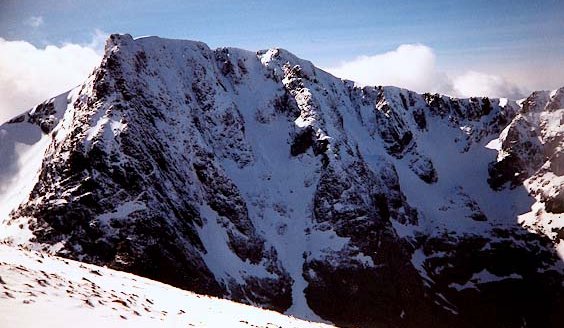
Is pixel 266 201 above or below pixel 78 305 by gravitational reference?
above

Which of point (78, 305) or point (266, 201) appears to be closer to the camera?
point (78, 305)

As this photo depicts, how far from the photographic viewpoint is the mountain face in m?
96.7

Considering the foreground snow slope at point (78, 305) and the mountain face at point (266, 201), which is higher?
the mountain face at point (266, 201)

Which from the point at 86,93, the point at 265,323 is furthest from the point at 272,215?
the point at 265,323

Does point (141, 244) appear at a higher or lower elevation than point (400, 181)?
lower

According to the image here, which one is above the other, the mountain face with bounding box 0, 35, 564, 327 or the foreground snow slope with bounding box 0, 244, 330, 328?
the mountain face with bounding box 0, 35, 564, 327

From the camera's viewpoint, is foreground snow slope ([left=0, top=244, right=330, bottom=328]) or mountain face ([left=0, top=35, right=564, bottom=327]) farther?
mountain face ([left=0, top=35, right=564, bottom=327])

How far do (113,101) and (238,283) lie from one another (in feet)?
163

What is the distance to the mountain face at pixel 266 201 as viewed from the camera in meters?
96.7

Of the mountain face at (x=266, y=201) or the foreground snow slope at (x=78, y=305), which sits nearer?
the foreground snow slope at (x=78, y=305)

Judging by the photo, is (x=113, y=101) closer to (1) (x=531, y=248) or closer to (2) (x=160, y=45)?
(2) (x=160, y=45)

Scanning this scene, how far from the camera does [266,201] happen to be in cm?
13912

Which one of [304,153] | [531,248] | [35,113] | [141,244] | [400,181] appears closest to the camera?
[141,244]

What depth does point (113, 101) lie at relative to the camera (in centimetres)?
10569
